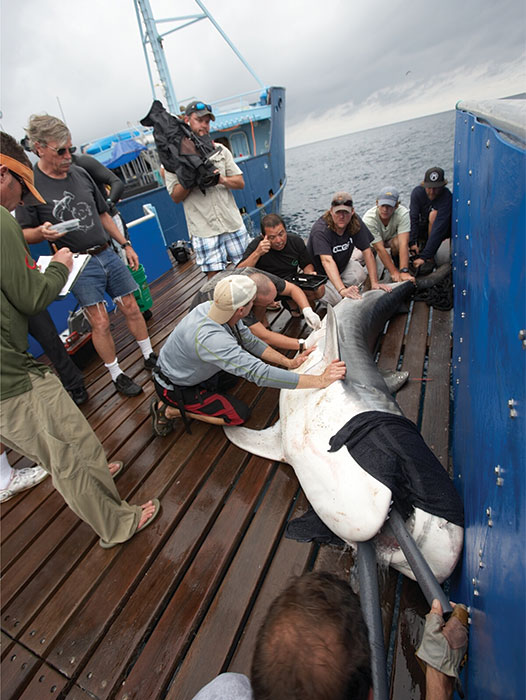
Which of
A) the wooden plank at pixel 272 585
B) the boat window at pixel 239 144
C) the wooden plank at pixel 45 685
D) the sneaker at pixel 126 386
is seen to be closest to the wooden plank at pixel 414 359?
the wooden plank at pixel 272 585

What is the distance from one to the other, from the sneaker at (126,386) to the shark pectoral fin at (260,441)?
127 cm

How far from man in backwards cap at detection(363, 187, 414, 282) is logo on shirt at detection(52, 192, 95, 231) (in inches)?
142

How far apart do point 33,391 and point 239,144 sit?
56.6 ft

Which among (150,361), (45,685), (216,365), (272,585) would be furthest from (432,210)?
(45,685)

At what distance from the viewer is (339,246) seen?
4.33 meters

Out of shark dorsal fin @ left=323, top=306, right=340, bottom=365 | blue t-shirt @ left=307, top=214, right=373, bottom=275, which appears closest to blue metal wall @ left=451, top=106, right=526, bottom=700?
shark dorsal fin @ left=323, top=306, right=340, bottom=365

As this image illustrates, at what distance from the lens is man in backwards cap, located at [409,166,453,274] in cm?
468

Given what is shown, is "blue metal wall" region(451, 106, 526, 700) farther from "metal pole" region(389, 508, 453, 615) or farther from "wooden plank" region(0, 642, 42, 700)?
"wooden plank" region(0, 642, 42, 700)

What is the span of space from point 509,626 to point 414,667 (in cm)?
102

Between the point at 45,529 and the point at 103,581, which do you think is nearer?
the point at 103,581

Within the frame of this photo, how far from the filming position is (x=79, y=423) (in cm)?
191

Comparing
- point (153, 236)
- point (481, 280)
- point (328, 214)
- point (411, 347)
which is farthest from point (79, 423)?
point (153, 236)

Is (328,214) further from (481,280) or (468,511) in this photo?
(468,511)

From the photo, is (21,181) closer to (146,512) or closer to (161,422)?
(161,422)
